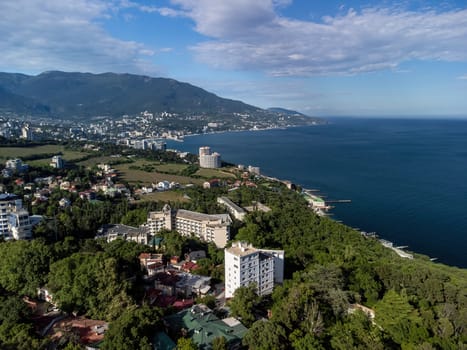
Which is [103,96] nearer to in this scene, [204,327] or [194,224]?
[194,224]

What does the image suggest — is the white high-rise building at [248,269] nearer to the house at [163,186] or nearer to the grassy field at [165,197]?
the grassy field at [165,197]

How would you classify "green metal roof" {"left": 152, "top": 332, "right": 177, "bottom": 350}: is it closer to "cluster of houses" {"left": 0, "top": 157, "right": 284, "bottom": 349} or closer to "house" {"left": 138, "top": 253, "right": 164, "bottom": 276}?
"cluster of houses" {"left": 0, "top": 157, "right": 284, "bottom": 349}

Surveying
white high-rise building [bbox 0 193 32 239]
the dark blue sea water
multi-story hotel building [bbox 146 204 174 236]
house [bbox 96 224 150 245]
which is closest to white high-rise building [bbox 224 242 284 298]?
house [bbox 96 224 150 245]

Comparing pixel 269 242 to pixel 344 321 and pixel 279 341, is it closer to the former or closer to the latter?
pixel 344 321

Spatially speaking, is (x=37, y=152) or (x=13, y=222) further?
(x=37, y=152)

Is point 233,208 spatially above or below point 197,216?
below

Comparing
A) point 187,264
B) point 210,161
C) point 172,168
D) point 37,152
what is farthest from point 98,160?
point 187,264
